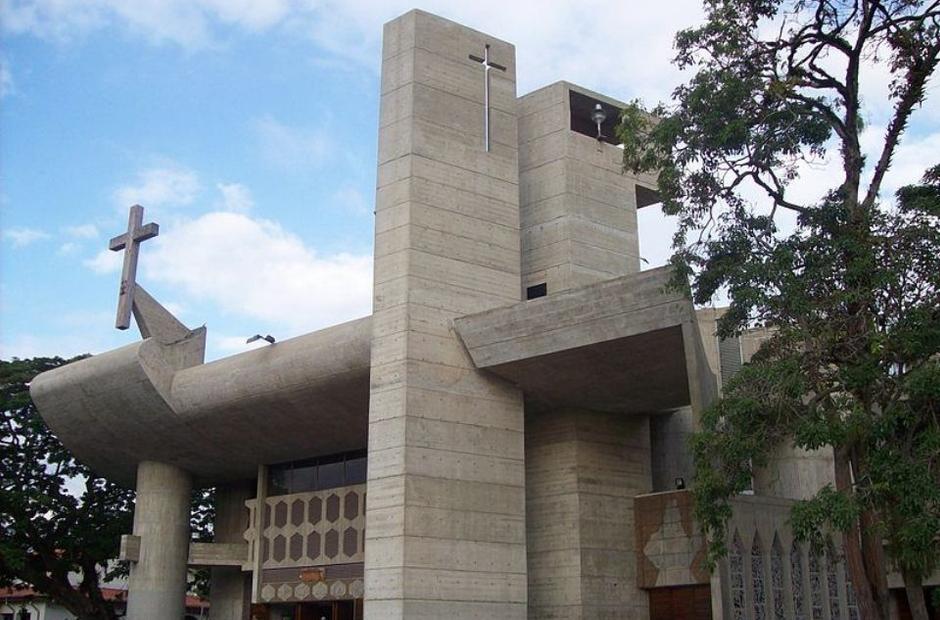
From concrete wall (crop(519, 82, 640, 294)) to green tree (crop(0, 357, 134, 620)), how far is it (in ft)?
63.0

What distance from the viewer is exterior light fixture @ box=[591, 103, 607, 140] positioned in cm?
2667

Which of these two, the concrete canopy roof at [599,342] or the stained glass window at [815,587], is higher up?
the concrete canopy roof at [599,342]

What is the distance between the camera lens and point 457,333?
22094mm

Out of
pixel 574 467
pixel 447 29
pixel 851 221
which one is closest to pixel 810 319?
pixel 851 221

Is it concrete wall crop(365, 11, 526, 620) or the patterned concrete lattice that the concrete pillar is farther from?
concrete wall crop(365, 11, 526, 620)

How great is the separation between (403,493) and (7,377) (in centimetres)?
2153

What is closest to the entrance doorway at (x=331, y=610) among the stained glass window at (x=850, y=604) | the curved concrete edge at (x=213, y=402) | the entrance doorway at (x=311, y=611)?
the entrance doorway at (x=311, y=611)

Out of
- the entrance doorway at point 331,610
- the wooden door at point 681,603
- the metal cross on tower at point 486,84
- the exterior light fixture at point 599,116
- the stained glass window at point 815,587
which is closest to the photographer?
the wooden door at point 681,603

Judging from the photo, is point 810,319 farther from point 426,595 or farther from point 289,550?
point 289,550

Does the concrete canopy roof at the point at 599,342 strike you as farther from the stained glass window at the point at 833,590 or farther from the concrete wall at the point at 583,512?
the stained glass window at the point at 833,590

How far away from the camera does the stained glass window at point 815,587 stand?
2209cm

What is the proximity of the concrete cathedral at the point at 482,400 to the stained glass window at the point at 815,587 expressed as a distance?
0.24 feet

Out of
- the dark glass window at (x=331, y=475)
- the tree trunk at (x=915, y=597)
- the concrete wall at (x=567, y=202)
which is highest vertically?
the concrete wall at (x=567, y=202)

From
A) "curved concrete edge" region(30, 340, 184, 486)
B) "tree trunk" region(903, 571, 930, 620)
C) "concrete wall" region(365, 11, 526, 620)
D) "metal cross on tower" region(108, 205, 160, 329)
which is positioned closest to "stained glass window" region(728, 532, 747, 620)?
"concrete wall" region(365, 11, 526, 620)
